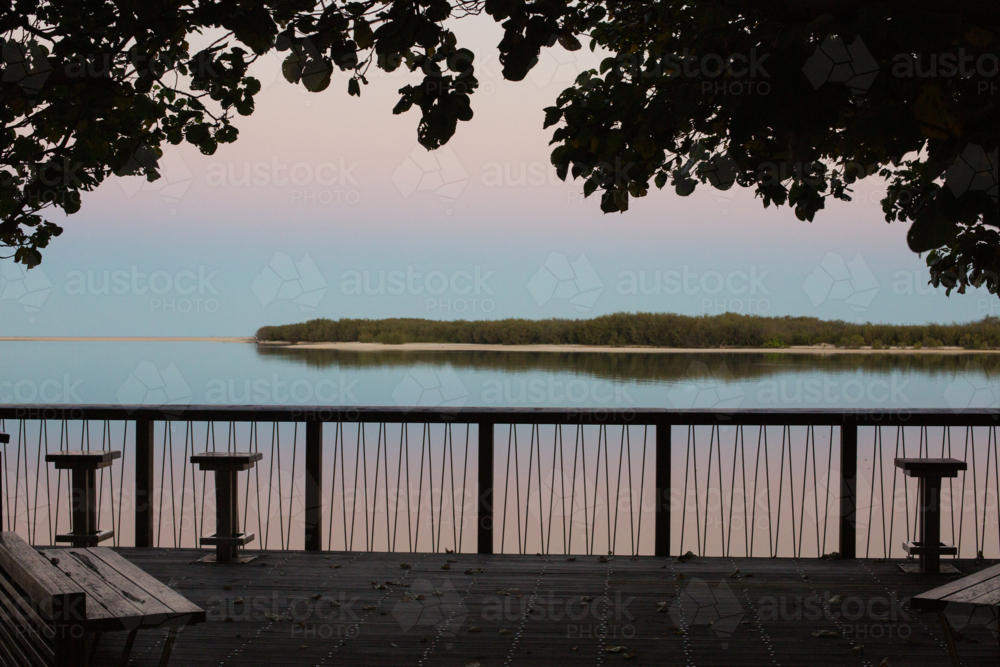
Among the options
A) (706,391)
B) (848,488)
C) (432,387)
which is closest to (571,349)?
(706,391)

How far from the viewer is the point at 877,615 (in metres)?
4.11

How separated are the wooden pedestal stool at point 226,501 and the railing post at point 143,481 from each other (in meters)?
0.65

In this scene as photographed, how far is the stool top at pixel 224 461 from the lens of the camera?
4.98 meters

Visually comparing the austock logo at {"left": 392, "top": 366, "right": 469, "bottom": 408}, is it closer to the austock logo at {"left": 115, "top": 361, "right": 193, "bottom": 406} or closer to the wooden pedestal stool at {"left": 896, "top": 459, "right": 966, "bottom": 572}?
the austock logo at {"left": 115, "top": 361, "right": 193, "bottom": 406}

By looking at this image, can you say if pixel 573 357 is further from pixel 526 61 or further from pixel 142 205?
pixel 526 61

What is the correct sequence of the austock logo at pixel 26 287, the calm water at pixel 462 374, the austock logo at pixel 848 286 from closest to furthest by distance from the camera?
1. the austock logo at pixel 26 287
2. the calm water at pixel 462 374
3. the austock logo at pixel 848 286

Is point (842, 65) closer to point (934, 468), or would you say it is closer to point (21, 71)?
point (21, 71)

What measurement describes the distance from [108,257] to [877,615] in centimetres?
630

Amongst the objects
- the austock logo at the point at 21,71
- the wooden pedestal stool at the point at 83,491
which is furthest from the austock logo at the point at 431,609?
the austock logo at the point at 21,71

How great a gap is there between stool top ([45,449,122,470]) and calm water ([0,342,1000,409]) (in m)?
0.66

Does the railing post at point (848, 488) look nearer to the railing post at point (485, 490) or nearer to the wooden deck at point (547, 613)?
the wooden deck at point (547, 613)

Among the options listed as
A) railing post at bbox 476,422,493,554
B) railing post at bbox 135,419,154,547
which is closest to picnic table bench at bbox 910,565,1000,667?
railing post at bbox 476,422,493,554

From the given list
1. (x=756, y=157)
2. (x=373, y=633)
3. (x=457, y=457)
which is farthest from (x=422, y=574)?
(x=457, y=457)

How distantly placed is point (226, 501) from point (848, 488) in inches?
163
